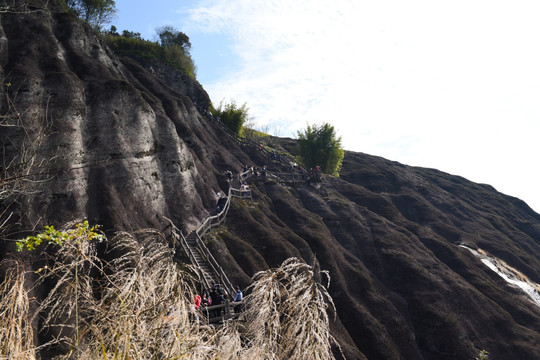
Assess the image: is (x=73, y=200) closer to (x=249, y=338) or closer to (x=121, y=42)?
(x=249, y=338)

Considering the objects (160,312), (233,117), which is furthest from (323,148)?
(160,312)

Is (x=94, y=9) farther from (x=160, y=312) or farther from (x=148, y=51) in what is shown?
(x=160, y=312)

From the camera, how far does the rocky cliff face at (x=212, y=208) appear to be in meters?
28.4

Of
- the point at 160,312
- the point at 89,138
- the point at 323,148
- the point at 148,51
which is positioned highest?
the point at 148,51

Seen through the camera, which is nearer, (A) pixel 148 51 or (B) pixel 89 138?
(B) pixel 89 138

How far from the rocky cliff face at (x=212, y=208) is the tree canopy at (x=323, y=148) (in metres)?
16.0

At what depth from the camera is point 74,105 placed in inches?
1230

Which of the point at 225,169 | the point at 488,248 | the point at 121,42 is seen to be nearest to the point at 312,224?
the point at 225,169

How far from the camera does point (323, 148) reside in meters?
76.2

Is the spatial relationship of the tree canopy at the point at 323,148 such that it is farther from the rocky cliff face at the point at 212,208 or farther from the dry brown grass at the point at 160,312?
the dry brown grass at the point at 160,312

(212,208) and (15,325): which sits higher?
(212,208)

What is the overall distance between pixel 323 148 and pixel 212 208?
141 feet

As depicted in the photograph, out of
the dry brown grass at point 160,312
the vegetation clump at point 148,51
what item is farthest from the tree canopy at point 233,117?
the dry brown grass at point 160,312

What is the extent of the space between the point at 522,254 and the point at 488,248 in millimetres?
7418
